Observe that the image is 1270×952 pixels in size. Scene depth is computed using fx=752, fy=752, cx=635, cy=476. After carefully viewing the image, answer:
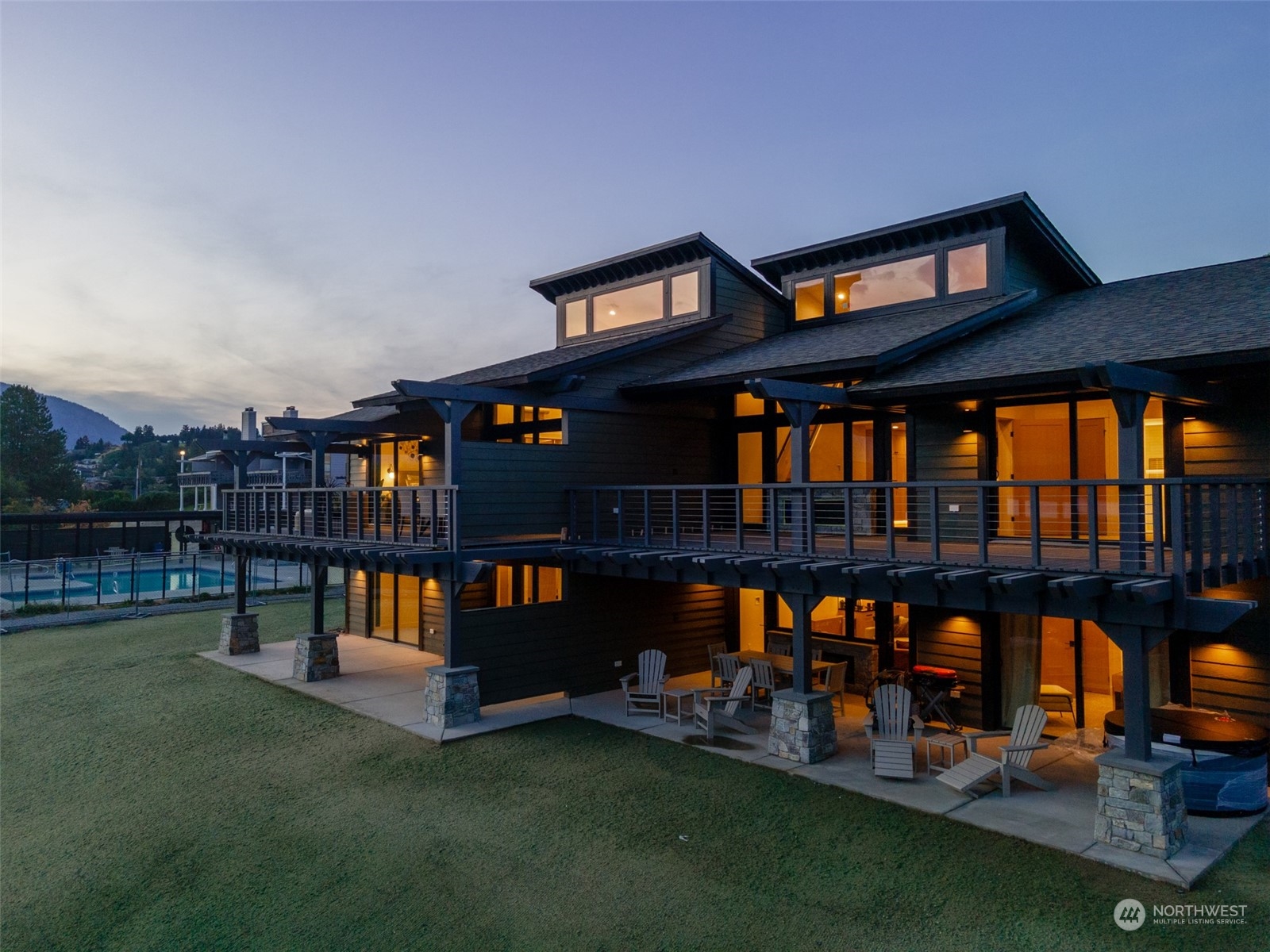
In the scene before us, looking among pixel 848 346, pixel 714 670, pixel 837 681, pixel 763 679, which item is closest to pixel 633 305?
pixel 848 346

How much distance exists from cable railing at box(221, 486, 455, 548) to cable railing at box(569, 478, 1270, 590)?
2559 millimetres

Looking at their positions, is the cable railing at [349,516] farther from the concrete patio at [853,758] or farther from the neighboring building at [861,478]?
the concrete patio at [853,758]

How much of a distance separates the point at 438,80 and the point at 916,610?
Result: 70.4ft

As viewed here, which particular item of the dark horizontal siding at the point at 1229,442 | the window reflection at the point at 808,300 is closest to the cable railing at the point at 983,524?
the dark horizontal siding at the point at 1229,442

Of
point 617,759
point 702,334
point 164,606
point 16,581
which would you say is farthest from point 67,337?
point 617,759

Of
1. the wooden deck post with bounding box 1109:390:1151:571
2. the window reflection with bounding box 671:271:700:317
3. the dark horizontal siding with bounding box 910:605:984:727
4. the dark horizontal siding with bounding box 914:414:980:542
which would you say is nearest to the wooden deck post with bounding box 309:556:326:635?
the window reflection with bounding box 671:271:700:317

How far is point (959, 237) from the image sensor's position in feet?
46.5

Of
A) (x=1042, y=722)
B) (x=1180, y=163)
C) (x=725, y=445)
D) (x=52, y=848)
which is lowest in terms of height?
(x=52, y=848)

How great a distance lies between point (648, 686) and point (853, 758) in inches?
145

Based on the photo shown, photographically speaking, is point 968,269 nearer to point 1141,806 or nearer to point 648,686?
point 648,686

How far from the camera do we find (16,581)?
2983 cm

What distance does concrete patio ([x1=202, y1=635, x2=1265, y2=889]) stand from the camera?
7.14m

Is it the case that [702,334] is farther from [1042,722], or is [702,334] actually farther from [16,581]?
[16,581]

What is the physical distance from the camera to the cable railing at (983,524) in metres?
7.59
